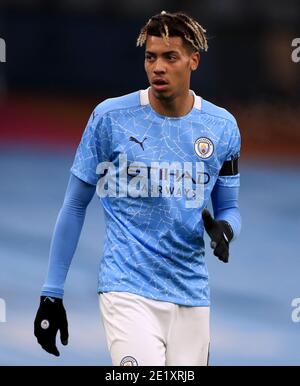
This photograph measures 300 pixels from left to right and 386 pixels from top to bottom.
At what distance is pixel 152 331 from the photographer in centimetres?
573

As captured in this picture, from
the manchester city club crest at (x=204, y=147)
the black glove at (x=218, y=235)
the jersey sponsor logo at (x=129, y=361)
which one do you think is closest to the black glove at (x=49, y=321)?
the jersey sponsor logo at (x=129, y=361)

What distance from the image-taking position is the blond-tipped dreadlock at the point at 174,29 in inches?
232

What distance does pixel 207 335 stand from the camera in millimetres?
6074

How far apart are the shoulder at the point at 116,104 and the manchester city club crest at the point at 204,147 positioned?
0.32 metres

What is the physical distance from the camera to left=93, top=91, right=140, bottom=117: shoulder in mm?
5961

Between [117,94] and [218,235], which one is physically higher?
[117,94]

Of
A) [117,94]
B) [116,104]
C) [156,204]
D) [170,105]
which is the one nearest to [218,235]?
[156,204]

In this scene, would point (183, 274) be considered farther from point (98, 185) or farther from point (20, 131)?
point (20, 131)

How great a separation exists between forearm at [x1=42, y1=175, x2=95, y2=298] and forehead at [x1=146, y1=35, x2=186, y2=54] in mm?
660

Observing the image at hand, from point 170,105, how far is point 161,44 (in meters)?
0.28

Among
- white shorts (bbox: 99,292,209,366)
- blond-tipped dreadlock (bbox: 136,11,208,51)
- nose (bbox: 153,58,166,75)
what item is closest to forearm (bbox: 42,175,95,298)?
white shorts (bbox: 99,292,209,366)

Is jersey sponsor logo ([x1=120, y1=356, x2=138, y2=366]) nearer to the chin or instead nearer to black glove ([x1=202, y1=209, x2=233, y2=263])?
black glove ([x1=202, y1=209, x2=233, y2=263])

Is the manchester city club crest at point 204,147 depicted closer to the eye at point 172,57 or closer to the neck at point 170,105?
the neck at point 170,105

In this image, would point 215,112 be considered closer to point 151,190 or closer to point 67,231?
point 151,190
